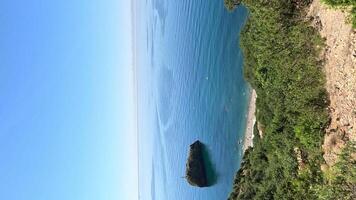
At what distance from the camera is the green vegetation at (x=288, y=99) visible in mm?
25125

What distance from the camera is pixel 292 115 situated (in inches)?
1092

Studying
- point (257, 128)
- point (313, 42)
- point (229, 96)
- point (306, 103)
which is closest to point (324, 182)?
point (306, 103)

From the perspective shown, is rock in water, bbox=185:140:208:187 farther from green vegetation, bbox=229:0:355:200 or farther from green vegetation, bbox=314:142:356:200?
green vegetation, bbox=314:142:356:200

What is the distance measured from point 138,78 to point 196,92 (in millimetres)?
46235

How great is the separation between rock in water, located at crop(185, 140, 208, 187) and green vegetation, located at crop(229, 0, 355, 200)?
15.6 meters

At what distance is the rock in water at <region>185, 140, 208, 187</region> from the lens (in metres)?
49.2

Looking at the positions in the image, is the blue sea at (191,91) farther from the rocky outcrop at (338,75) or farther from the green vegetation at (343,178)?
the green vegetation at (343,178)

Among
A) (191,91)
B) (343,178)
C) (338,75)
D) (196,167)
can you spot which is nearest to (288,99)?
(338,75)

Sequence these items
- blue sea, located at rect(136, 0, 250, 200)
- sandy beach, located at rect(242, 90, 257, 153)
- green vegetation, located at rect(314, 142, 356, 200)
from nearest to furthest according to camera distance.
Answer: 1. green vegetation, located at rect(314, 142, 356, 200)
2. sandy beach, located at rect(242, 90, 257, 153)
3. blue sea, located at rect(136, 0, 250, 200)

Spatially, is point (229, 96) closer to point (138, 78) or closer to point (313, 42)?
point (313, 42)

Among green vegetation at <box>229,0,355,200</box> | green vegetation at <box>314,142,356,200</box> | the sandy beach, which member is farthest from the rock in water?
green vegetation at <box>314,142,356,200</box>

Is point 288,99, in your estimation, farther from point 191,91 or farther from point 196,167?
point 191,91

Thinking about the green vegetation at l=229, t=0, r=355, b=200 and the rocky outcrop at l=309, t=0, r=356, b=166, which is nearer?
the rocky outcrop at l=309, t=0, r=356, b=166

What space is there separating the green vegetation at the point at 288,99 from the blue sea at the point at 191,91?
9179mm
